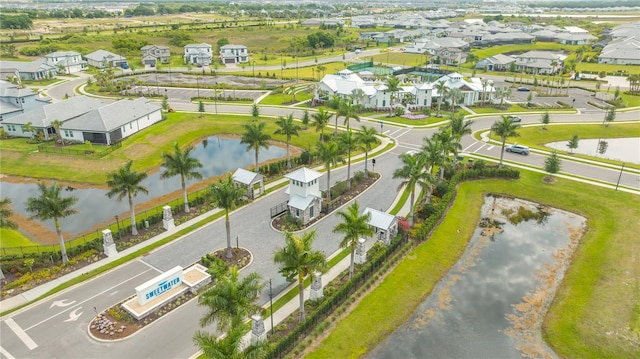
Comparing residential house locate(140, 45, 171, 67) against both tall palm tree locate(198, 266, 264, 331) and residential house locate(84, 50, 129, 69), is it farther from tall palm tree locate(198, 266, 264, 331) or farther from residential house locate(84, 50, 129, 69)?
tall palm tree locate(198, 266, 264, 331)

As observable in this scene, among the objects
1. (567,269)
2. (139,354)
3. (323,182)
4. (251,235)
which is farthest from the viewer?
(323,182)

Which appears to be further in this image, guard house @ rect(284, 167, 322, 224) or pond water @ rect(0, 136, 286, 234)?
pond water @ rect(0, 136, 286, 234)

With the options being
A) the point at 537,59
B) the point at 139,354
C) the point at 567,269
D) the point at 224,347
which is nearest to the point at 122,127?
the point at 139,354

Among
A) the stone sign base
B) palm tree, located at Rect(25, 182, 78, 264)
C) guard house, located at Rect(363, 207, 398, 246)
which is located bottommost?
the stone sign base

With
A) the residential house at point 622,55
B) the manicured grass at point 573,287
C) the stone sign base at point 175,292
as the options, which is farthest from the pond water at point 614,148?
the residential house at point 622,55

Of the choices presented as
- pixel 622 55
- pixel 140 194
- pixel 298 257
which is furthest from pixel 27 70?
pixel 622 55

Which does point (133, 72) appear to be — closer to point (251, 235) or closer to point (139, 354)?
point (251, 235)

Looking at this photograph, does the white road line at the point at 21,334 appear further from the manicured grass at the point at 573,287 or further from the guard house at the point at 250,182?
the guard house at the point at 250,182

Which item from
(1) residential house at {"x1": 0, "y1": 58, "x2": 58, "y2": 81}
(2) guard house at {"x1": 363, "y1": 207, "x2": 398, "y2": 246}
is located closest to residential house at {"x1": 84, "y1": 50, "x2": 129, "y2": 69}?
(1) residential house at {"x1": 0, "y1": 58, "x2": 58, "y2": 81}
